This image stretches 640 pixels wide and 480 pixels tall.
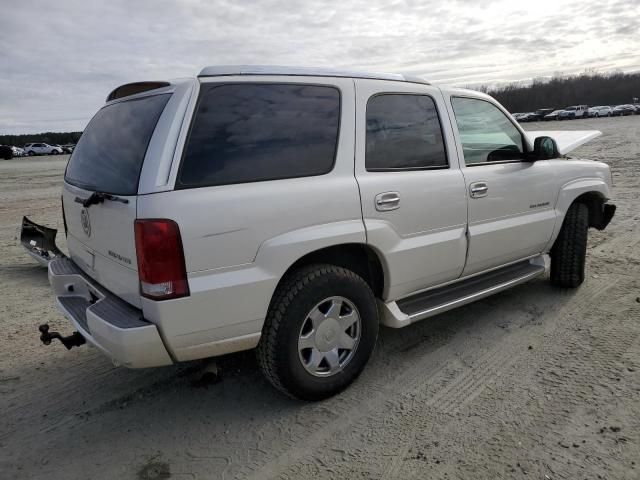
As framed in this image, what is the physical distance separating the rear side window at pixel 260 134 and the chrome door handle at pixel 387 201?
39 centimetres

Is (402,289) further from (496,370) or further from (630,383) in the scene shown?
(630,383)

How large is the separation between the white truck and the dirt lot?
1.21 ft

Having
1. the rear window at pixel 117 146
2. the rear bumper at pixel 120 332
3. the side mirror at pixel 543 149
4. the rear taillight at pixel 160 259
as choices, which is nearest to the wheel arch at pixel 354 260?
the rear taillight at pixel 160 259

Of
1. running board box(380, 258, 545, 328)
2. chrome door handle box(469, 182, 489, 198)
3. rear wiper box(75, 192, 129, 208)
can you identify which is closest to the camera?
rear wiper box(75, 192, 129, 208)

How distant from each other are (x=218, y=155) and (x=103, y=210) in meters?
0.74

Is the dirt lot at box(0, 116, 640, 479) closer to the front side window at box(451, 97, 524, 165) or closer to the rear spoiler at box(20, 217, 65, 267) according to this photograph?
the rear spoiler at box(20, 217, 65, 267)

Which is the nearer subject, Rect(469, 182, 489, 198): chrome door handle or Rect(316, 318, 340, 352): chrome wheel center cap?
Rect(316, 318, 340, 352): chrome wheel center cap

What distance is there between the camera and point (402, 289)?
344 centimetres

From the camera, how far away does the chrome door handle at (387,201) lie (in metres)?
3.14

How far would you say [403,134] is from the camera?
3.45m

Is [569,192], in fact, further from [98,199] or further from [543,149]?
[98,199]

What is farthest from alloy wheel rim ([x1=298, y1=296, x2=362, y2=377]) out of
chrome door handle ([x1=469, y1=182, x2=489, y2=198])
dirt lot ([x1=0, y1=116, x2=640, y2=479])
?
chrome door handle ([x1=469, y1=182, x2=489, y2=198])

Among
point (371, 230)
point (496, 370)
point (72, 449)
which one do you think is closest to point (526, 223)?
point (496, 370)

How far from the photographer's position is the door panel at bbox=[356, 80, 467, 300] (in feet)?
10.4
